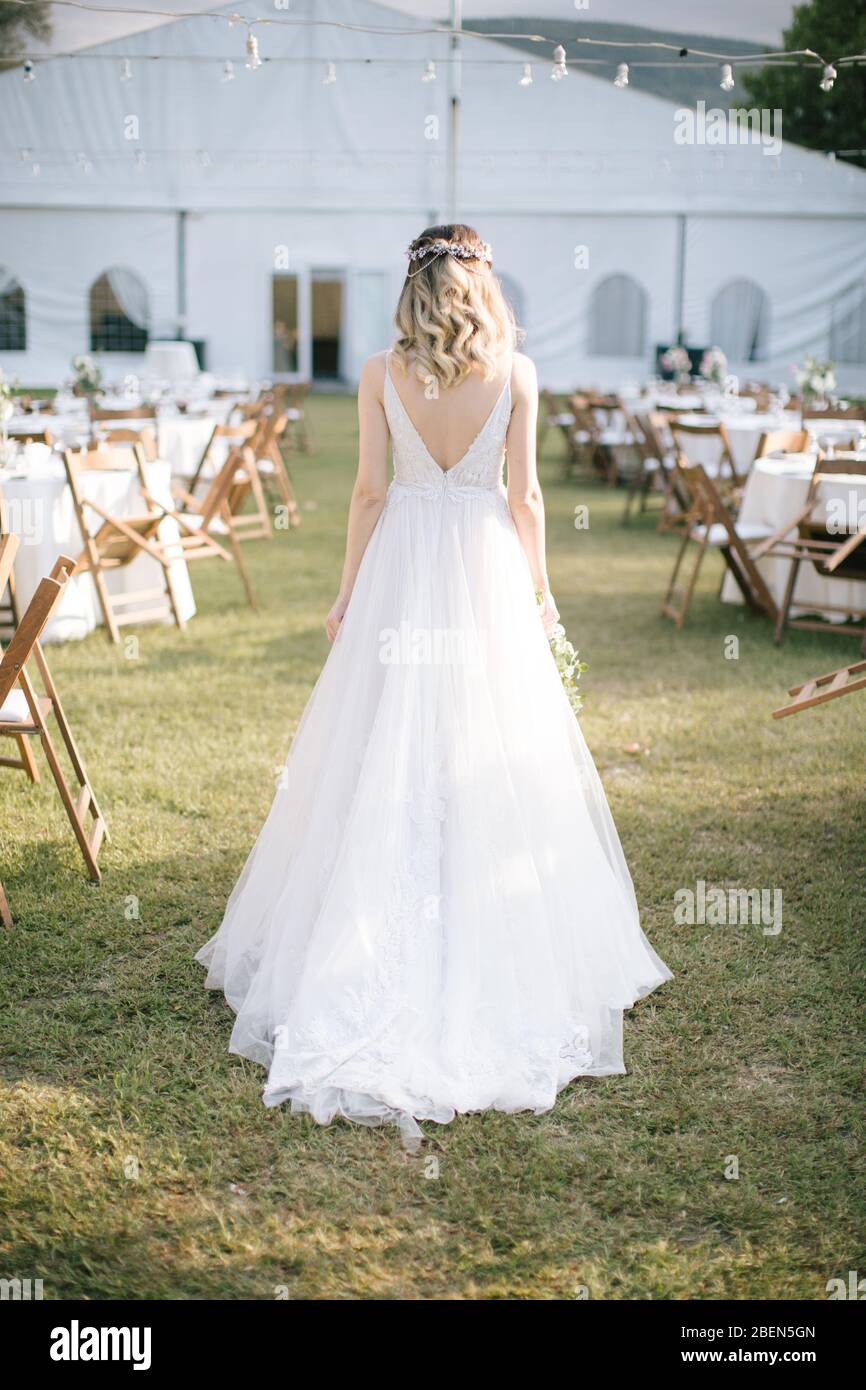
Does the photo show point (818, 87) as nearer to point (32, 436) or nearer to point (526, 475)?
point (32, 436)

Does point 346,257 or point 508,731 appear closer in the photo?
point 508,731

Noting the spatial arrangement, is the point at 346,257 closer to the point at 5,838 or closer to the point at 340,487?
the point at 340,487

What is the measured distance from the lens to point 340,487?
1276 cm

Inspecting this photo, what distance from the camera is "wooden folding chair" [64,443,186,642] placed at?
677cm

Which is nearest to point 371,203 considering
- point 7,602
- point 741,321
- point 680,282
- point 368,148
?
point 368,148

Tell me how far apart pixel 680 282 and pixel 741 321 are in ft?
5.03

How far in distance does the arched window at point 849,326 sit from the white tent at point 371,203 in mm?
47

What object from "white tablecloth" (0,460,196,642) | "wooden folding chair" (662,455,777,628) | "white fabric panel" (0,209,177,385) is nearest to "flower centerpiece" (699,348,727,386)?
"wooden folding chair" (662,455,777,628)

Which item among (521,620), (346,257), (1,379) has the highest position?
(346,257)

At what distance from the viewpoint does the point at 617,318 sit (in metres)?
24.1

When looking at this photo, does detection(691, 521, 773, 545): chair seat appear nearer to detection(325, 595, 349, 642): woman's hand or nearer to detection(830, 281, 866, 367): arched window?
detection(325, 595, 349, 642): woman's hand
